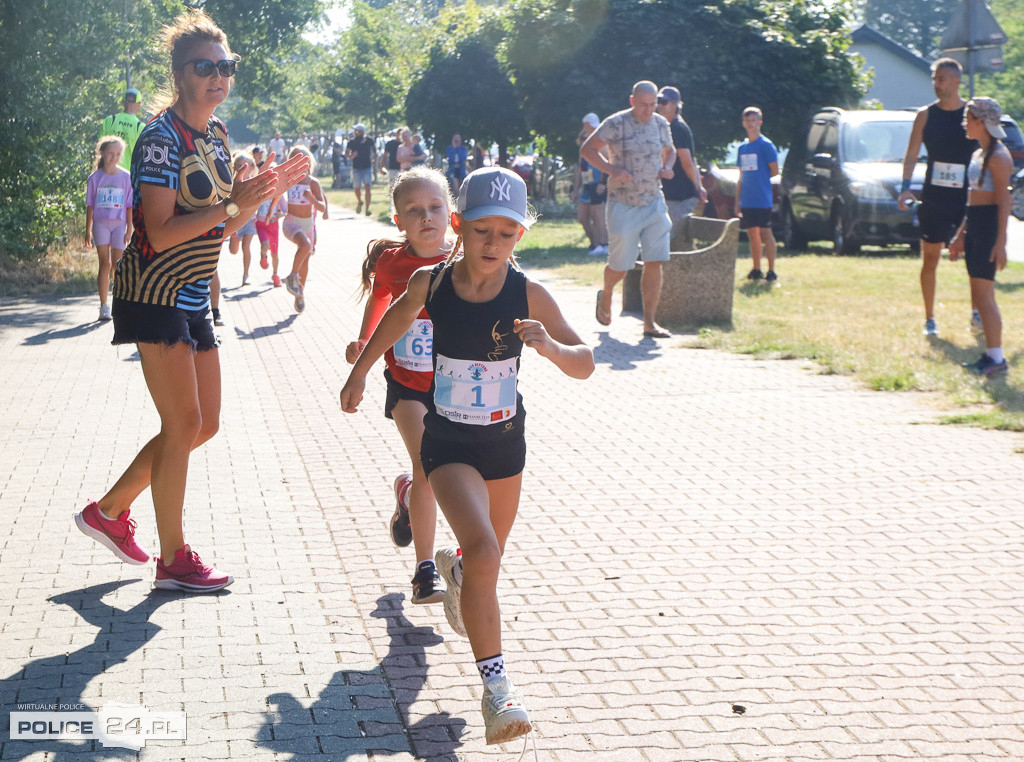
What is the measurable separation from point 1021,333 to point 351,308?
6844mm

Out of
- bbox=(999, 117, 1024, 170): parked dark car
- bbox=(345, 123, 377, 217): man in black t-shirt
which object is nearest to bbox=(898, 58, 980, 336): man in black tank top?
bbox=(999, 117, 1024, 170): parked dark car

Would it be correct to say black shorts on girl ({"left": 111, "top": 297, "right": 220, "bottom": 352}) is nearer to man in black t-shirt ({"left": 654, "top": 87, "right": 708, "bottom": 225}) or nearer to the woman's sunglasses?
the woman's sunglasses

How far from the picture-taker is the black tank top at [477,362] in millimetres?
4066

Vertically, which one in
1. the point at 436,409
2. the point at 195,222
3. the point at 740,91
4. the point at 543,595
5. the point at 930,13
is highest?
the point at 930,13

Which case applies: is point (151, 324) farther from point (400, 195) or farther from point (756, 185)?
point (756, 185)

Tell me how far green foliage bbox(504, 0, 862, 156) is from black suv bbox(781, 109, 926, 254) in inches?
148

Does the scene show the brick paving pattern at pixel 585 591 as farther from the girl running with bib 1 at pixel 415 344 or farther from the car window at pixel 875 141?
the car window at pixel 875 141

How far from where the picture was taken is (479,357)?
4070 mm

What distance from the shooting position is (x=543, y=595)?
5.04 metres

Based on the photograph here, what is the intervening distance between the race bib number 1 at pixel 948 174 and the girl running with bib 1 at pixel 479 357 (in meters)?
7.43

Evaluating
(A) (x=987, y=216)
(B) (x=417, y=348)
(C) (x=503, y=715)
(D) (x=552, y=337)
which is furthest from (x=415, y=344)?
(A) (x=987, y=216)

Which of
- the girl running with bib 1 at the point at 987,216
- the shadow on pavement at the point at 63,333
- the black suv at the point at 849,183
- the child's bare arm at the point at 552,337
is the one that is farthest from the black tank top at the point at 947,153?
the shadow on pavement at the point at 63,333

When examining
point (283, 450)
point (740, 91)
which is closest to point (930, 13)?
point (740, 91)

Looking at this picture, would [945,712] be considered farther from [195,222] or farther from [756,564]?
[195,222]
